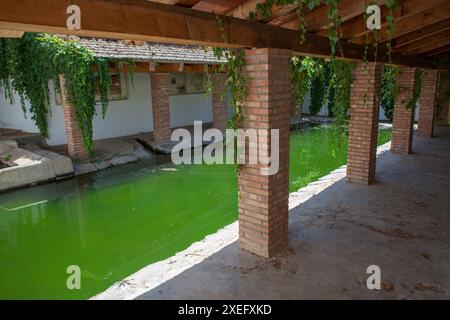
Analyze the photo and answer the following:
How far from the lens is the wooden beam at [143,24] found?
7.19 ft

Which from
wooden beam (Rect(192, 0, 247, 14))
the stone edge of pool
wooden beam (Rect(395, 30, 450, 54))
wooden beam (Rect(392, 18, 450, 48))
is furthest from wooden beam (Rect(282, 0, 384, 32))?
wooden beam (Rect(395, 30, 450, 54))

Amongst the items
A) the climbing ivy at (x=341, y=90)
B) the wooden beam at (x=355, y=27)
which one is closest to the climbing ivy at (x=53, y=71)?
the climbing ivy at (x=341, y=90)

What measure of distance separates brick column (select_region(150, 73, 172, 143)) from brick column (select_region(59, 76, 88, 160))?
269 cm

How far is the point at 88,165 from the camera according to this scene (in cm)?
932

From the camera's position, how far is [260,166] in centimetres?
391

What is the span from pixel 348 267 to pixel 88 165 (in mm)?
7489

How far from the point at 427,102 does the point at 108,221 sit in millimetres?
10461

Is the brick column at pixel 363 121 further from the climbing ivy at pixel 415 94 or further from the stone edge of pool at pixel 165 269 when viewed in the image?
the stone edge of pool at pixel 165 269

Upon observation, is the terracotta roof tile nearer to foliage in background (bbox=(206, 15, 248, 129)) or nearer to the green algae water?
the green algae water

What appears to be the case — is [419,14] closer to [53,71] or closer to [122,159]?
[122,159]

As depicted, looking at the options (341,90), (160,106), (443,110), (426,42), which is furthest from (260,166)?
(443,110)

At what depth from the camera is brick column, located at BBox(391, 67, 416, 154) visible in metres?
8.48

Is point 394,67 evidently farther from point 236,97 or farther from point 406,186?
point 236,97
